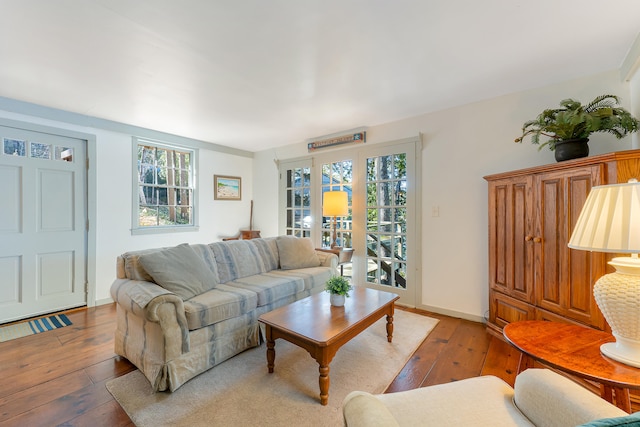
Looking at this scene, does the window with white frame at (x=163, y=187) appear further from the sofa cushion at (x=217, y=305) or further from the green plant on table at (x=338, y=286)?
the green plant on table at (x=338, y=286)

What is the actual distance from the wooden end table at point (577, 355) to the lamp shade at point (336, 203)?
2324 millimetres

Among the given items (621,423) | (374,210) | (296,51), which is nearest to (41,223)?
(296,51)

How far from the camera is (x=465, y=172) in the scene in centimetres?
288

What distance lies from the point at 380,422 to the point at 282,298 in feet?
5.93

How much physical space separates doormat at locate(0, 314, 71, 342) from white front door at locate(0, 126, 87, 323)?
0.17 metres

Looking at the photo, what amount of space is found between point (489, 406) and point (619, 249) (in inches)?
31.4

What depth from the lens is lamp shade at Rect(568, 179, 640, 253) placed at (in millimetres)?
1044

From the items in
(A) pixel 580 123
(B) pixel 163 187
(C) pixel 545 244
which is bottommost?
(C) pixel 545 244

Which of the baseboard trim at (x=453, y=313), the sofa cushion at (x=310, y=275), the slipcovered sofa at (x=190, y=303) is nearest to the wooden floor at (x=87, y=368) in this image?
the baseboard trim at (x=453, y=313)

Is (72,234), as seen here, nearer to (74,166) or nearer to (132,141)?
(74,166)

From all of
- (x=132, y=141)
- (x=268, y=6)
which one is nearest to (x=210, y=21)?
(x=268, y=6)

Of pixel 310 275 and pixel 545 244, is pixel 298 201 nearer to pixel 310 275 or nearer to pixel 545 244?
pixel 310 275

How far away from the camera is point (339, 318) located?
1.86 metres

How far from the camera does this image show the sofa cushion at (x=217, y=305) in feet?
6.01
